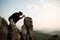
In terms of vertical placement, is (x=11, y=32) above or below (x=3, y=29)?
below

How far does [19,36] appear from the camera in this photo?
24828 millimetres

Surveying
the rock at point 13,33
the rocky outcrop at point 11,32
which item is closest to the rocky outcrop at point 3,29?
the rocky outcrop at point 11,32

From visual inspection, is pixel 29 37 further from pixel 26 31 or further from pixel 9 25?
pixel 9 25

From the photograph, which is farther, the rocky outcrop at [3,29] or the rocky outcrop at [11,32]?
the rocky outcrop at [11,32]

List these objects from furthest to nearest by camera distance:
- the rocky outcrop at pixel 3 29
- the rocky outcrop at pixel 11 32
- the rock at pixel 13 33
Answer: the rock at pixel 13 33
the rocky outcrop at pixel 11 32
the rocky outcrop at pixel 3 29

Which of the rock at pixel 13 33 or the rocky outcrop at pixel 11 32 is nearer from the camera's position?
the rocky outcrop at pixel 11 32

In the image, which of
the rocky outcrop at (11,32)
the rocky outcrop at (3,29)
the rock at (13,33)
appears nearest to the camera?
the rocky outcrop at (3,29)

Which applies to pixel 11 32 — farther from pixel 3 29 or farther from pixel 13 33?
pixel 3 29

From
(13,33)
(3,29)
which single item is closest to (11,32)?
(13,33)

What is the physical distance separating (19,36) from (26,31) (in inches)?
120

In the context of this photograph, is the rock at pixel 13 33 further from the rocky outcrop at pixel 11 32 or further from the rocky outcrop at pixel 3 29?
the rocky outcrop at pixel 3 29

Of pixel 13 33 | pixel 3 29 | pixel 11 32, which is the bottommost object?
pixel 13 33

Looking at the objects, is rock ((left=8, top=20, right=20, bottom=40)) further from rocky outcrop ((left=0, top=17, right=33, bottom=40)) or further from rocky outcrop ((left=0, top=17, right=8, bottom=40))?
rocky outcrop ((left=0, top=17, right=8, bottom=40))

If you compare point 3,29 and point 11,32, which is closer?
point 3,29
